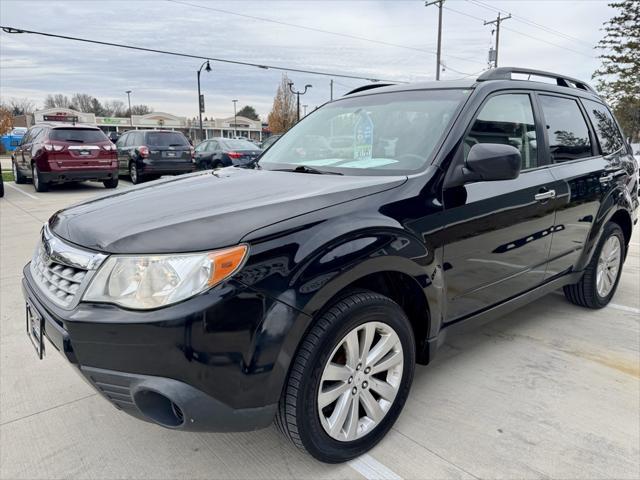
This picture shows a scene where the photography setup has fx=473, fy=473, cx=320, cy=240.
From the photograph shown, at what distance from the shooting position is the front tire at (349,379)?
187cm

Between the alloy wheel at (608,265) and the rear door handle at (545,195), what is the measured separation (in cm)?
112

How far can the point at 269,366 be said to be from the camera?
1.73 m

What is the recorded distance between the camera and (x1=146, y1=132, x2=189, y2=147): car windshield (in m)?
13.2

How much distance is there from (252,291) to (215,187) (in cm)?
98

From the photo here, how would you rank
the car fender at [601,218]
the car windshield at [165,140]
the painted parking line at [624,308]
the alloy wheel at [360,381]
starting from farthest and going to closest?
1. the car windshield at [165,140]
2. the painted parking line at [624,308]
3. the car fender at [601,218]
4. the alloy wheel at [360,381]

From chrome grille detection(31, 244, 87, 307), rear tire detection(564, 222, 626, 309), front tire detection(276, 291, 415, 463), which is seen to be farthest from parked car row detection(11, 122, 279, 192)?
front tire detection(276, 291, 415, 463)

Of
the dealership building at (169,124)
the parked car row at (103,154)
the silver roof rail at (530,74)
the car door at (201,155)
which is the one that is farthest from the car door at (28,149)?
the dealership building at (169,124)

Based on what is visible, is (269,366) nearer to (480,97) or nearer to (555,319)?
(480,97)

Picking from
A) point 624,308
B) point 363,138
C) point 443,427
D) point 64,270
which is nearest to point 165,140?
point 363,138

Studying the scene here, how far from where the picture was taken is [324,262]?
186cm

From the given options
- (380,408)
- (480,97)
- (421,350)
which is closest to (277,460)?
(380,408)

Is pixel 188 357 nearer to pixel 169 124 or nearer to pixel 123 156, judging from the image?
pixel 123 156

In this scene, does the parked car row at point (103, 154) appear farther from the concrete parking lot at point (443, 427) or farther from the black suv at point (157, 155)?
the concrete parking lot at point (443, 427)

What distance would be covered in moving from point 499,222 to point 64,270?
2.21m
